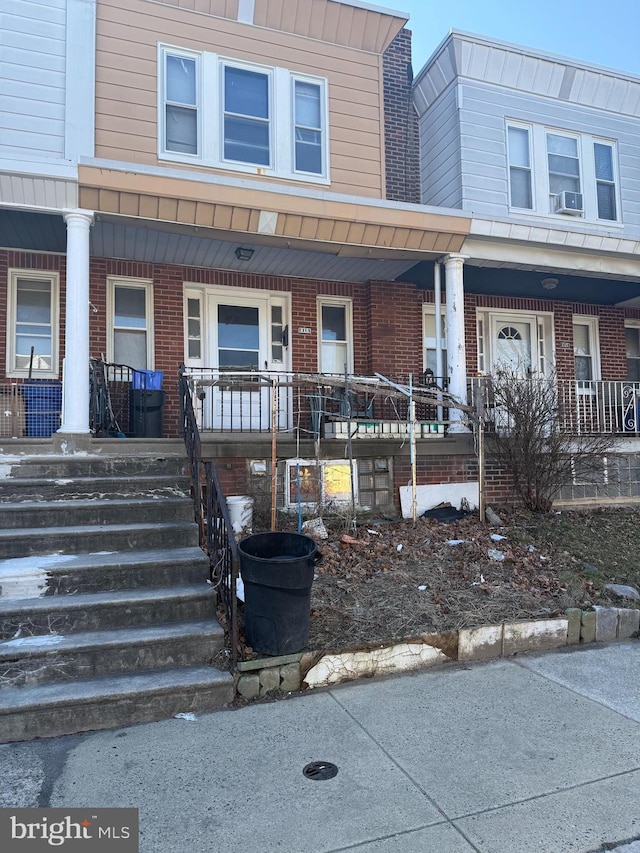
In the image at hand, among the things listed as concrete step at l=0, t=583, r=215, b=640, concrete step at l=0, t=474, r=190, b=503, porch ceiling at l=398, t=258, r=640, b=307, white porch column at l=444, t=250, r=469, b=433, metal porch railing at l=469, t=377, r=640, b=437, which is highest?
porch ceiling at l=398, t=258, r=640, b=307

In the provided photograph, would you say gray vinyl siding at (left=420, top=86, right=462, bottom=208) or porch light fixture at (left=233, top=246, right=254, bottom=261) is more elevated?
gray vinyl siding at (left=420, top=86, right=462, bottom=208)

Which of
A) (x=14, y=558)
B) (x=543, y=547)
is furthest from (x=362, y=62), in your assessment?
(x=14, y=558)

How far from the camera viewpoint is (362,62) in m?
8.14

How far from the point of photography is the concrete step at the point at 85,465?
535 cm

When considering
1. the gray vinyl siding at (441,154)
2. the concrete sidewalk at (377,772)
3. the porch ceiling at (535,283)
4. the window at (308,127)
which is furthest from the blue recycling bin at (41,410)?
the gray vinyl siding at (441,154)

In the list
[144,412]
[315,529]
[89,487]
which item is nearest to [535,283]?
[315,529]

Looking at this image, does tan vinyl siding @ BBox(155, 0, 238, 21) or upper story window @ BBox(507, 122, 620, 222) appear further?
upper story window @ BBox(507, 122, 620, 222)

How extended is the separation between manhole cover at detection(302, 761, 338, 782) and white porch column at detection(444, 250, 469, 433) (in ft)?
→ 17.6

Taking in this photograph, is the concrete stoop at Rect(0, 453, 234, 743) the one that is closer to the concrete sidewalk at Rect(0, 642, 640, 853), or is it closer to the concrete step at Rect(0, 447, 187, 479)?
the concrete step at Rect(0, 447, 187, 479)

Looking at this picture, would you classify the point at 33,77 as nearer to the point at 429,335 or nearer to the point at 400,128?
the point at 400,128

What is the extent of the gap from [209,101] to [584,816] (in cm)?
808

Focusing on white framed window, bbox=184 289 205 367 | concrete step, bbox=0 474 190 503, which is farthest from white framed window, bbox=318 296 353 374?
concrete step, bbox=0 474 190 503

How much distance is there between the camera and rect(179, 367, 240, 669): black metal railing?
3.67 metres

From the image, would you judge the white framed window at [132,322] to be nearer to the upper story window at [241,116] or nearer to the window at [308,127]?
the upper story window at [241,116]
